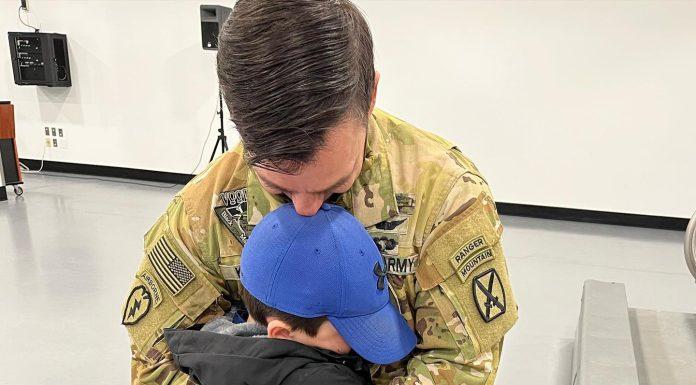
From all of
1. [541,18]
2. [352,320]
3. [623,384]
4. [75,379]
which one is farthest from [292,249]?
[541,18]

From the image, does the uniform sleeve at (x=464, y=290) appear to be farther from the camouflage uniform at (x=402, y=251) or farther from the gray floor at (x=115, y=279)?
the gray floor at (x=115, y=279)

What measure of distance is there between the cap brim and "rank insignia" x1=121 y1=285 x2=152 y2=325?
0.41 m

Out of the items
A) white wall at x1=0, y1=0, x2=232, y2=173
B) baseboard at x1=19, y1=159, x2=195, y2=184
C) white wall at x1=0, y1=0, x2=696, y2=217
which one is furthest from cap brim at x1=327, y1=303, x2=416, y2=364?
baseboard at x1=19, y1=159, x2=195, y2=184

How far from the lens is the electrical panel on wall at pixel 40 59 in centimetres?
606

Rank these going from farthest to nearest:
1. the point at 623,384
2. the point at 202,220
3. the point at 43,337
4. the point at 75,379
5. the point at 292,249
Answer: the point at 43,337
the point at 75,379
the point at 623,384
the point at 202,220
the point at 292,249

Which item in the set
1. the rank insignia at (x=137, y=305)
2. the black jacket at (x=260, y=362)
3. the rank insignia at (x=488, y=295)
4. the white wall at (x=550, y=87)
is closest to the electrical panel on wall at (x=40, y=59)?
the white wall at (x=550, y=87)

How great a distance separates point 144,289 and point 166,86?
17.5ft

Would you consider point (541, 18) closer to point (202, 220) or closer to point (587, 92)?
point (587, 92)

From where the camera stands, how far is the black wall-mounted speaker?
5.20 m

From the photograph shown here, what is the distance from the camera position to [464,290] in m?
0.96

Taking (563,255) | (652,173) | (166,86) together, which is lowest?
(563,255)

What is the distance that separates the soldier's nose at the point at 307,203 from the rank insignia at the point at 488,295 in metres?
0.32

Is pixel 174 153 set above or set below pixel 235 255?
below

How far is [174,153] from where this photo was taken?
6129 millimetres
